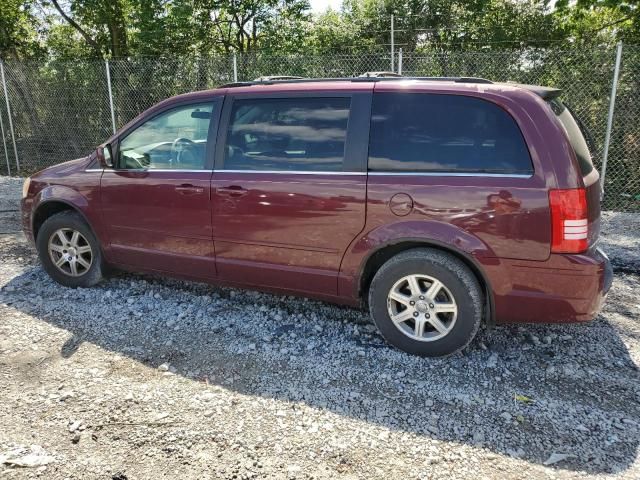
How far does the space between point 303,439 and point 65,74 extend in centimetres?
1073

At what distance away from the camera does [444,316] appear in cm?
362

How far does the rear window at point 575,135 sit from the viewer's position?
336 cm

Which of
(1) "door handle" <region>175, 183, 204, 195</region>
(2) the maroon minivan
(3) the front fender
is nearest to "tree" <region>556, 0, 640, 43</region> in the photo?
(2) the maroon minivan

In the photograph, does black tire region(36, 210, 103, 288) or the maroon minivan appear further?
black tire region(36, 210, 103, 288)

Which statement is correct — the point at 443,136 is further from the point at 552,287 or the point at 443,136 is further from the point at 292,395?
the point at 292,395

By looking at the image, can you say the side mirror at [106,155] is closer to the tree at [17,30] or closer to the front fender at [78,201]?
the front fender at [78,201]

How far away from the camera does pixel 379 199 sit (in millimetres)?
3551

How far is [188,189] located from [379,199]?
1604 millimetres

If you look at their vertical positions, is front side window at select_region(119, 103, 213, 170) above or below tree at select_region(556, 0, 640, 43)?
below

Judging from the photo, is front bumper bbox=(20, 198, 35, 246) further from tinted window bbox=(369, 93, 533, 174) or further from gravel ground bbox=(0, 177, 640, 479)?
tinted window bbox=(369, 93, 533, 174)

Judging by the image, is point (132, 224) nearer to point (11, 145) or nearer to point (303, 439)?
point (303, 439)

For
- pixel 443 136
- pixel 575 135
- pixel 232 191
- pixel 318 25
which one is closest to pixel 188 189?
pixel 232 191

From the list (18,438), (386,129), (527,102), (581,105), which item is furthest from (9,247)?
(581,105)

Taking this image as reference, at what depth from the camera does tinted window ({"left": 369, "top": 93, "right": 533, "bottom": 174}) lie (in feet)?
10.8
